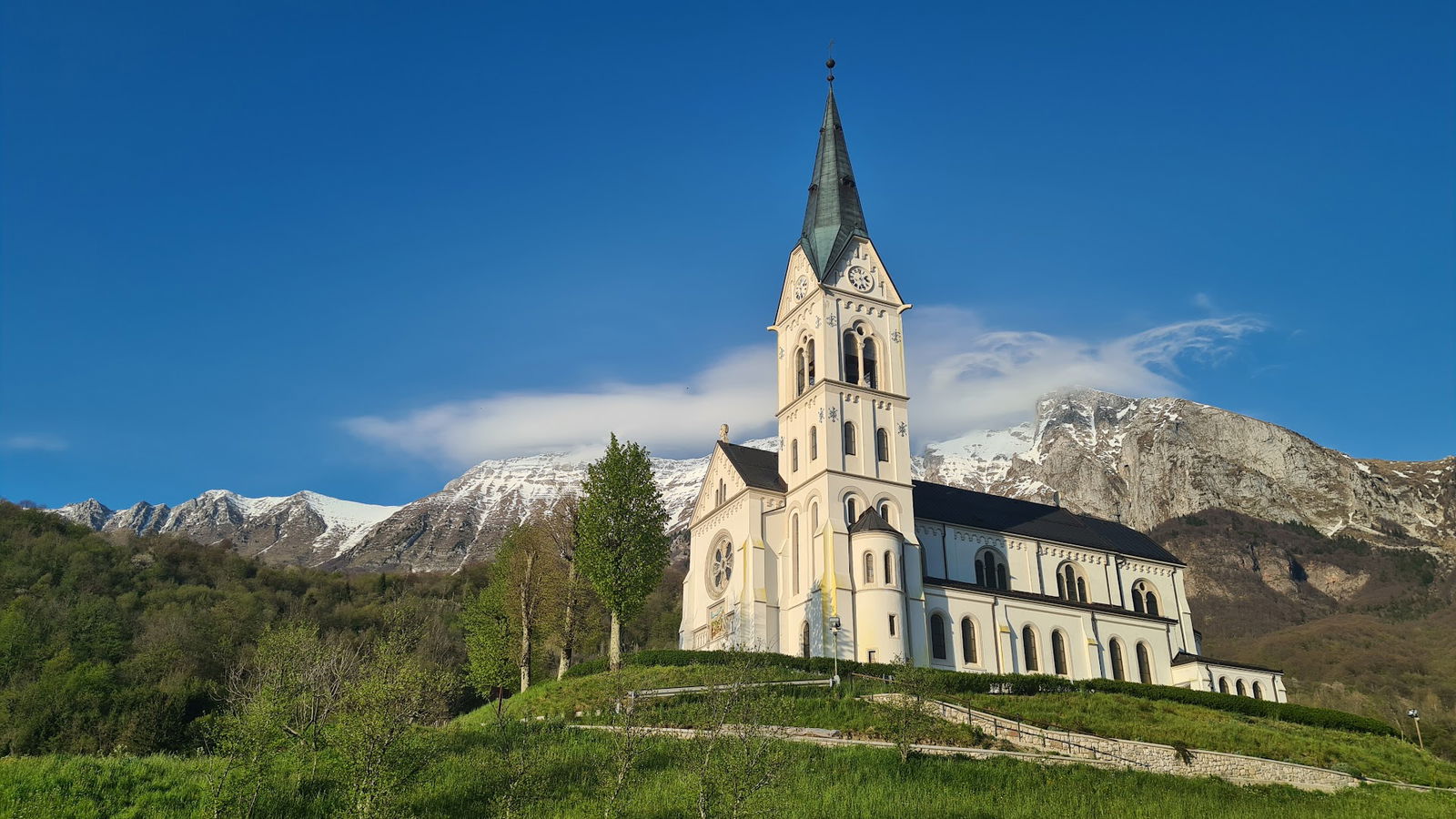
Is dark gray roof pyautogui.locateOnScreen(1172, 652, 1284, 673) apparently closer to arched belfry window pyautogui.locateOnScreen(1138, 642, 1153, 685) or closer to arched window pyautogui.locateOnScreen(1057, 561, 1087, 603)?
arched belfry window pyautogui.locateOnScreen(1138, 642, 1153, 685)

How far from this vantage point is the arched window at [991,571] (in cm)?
5903

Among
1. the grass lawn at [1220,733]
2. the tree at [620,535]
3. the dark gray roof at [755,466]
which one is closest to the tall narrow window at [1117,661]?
the grass lawn at [1220,733]

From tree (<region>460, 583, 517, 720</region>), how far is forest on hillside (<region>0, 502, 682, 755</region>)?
4.54ft

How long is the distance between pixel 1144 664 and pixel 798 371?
27621 millimetres

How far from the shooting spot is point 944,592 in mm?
53500

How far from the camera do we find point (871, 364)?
58750mm

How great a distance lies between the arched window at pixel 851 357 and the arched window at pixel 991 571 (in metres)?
13.5

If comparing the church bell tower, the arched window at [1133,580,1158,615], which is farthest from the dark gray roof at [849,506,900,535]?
the arched window at [1133,580,1158,615]

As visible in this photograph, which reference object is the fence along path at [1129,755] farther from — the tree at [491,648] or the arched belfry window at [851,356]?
the arched belfry window at [851,356]

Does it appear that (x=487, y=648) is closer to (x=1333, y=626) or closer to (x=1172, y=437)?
(x=1333, y=626)

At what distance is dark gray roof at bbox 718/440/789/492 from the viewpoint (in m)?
56.1

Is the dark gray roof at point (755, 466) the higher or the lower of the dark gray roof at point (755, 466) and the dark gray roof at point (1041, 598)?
the higher

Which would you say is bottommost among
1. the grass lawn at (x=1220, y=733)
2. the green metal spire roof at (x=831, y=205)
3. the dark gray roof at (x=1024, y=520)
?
the grass lawn at (x=1220, y=733)

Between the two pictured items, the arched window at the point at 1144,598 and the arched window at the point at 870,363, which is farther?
the arched window at the point at 1144,598
